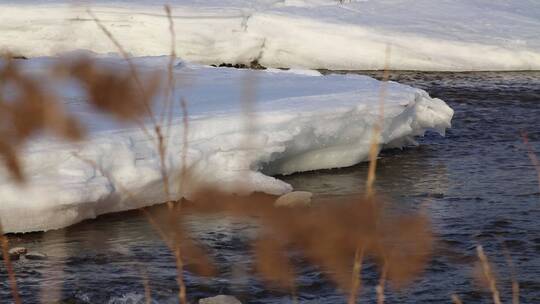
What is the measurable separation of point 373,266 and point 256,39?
20.7 feet

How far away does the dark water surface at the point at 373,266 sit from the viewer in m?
3.71

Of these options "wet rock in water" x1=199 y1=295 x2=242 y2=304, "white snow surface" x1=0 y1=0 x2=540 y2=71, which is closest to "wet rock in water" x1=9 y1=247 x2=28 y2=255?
"wet rock in water" x1=199 y1=295 x2=242 y2=304

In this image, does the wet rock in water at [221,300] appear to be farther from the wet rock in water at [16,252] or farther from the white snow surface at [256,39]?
the white snow surface at [256,39]

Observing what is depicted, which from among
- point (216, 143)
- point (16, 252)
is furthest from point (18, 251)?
point (216, 143)

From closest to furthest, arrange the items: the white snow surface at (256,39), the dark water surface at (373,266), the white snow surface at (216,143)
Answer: the dark water surface at (373,266)
the white snow surface at (216,143)
the white snow surface at (256,39)

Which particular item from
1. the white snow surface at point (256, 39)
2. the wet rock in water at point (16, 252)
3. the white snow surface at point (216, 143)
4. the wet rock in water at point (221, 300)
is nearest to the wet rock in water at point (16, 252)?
the wet rock in water at point (16, 252)

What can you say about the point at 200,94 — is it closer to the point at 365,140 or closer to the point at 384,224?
the point at 365,140

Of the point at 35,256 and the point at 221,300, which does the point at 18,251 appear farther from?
the point at 221,300

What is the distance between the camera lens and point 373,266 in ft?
13.3

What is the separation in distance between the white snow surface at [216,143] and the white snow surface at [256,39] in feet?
9.94

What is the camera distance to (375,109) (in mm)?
5934

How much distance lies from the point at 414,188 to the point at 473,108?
261 cm

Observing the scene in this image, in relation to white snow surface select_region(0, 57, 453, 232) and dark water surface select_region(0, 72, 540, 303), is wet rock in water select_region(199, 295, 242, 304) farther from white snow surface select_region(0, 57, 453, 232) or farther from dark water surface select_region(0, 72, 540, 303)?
white snow surface select_region(0, 57, 453, 232)

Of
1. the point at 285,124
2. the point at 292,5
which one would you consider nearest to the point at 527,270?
the point at 285,124
